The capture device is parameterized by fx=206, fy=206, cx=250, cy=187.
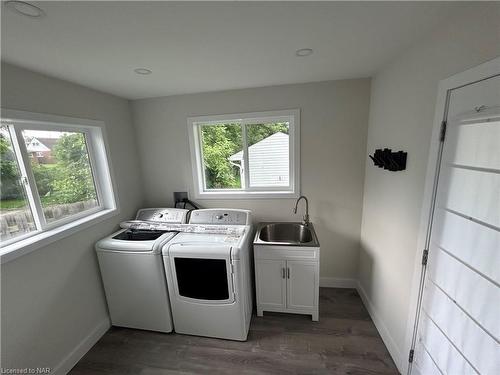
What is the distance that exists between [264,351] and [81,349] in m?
1.58

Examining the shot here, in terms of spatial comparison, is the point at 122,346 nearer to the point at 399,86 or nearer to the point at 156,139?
the point at 156,139

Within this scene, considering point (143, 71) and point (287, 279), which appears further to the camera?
point (287, 279)

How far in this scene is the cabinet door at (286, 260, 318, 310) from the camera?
1.95 meters

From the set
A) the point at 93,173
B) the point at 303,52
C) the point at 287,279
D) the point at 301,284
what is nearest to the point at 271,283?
the point at 287,279

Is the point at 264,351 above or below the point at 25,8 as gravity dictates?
below

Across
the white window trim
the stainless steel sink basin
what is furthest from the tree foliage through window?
the white window trim

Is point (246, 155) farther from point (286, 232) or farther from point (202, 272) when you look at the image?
point (202, 272)

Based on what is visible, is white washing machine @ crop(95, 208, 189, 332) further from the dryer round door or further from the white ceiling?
the white ceiling

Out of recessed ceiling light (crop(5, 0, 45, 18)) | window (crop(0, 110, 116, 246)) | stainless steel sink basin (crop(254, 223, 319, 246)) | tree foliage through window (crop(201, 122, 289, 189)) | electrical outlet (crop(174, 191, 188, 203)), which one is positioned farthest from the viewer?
electrical outlet (crop(174, 191, 188, 203))

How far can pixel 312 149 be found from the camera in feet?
7.47

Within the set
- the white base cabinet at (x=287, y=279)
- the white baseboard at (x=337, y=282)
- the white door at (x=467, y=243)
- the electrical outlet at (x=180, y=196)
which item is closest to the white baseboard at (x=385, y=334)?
the white baseboard at (x=337, y=282)

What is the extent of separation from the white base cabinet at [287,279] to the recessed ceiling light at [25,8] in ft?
6.48

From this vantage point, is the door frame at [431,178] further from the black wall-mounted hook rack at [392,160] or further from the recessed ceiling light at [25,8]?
the recessed ceiling light at [25,8]

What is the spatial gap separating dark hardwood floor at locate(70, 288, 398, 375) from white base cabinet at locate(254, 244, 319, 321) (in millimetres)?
164
